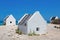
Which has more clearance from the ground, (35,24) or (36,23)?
(36,23)

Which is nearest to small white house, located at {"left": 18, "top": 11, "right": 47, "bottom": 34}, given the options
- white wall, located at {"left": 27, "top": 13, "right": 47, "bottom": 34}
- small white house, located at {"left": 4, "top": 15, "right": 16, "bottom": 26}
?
white wall, located at {"left": 27, "top": 13, "right": 47, "bottom": 34}

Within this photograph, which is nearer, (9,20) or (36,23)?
(36,23)

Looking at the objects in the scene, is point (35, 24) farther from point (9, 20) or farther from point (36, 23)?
point (9, 20)

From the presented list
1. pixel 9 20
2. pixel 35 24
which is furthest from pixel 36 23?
pixel 9 20

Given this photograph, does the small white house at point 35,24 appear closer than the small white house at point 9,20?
Yes

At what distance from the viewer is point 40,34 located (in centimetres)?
3272

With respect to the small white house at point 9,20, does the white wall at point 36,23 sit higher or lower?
lower

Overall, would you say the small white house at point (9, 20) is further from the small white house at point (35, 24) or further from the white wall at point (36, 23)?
the white wall at point (36, 23)

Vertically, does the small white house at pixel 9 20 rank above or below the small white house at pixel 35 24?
above

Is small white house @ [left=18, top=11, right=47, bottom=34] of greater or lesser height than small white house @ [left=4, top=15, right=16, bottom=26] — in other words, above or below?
below

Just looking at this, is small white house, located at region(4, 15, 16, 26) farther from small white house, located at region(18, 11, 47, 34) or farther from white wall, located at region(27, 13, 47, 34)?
white wall, located at region(27, 13, 47, 34)

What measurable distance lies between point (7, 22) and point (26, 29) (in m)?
31.0

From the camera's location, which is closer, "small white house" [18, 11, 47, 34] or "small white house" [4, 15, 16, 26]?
"small white house" [18, 11, 47, 34]

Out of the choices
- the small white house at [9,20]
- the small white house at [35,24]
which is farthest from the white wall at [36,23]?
the small white house at [9,20]
